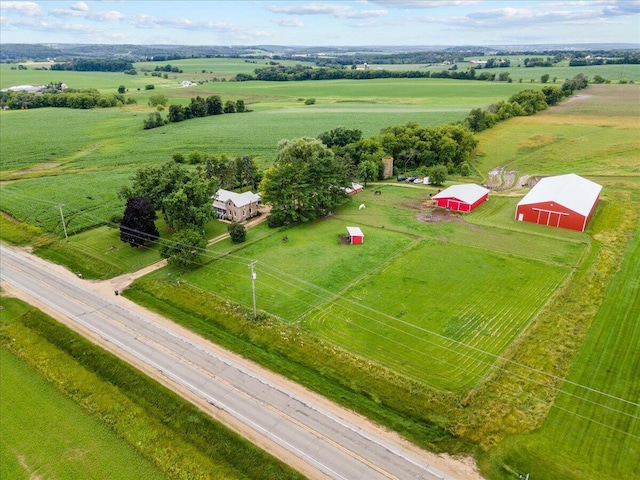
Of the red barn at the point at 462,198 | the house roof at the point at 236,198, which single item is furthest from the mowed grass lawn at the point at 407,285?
the house roof at the point at 236,198

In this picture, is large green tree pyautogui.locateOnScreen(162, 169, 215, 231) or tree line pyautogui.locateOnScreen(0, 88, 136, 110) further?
tree line pyautogui.locateOnScreen(0, 88, 136, 110)

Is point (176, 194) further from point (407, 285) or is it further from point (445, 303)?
point (445, 303)

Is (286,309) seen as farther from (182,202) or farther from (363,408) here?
(182,202)

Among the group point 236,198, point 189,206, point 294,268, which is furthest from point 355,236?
point 189,206

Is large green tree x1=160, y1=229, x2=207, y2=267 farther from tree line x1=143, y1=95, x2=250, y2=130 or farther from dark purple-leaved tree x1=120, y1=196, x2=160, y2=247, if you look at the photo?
tree line x1=143, y1=95, x2=250, y2=130

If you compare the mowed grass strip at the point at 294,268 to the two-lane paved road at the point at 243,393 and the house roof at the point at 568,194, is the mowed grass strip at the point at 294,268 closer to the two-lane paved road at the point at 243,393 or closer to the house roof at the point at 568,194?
the two-lane paved road at the point at 243,393

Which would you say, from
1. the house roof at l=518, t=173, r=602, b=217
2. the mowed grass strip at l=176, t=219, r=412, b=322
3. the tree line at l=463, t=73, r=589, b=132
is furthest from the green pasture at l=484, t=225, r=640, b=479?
the tree line at l=463, t=73, r=589, b=132
